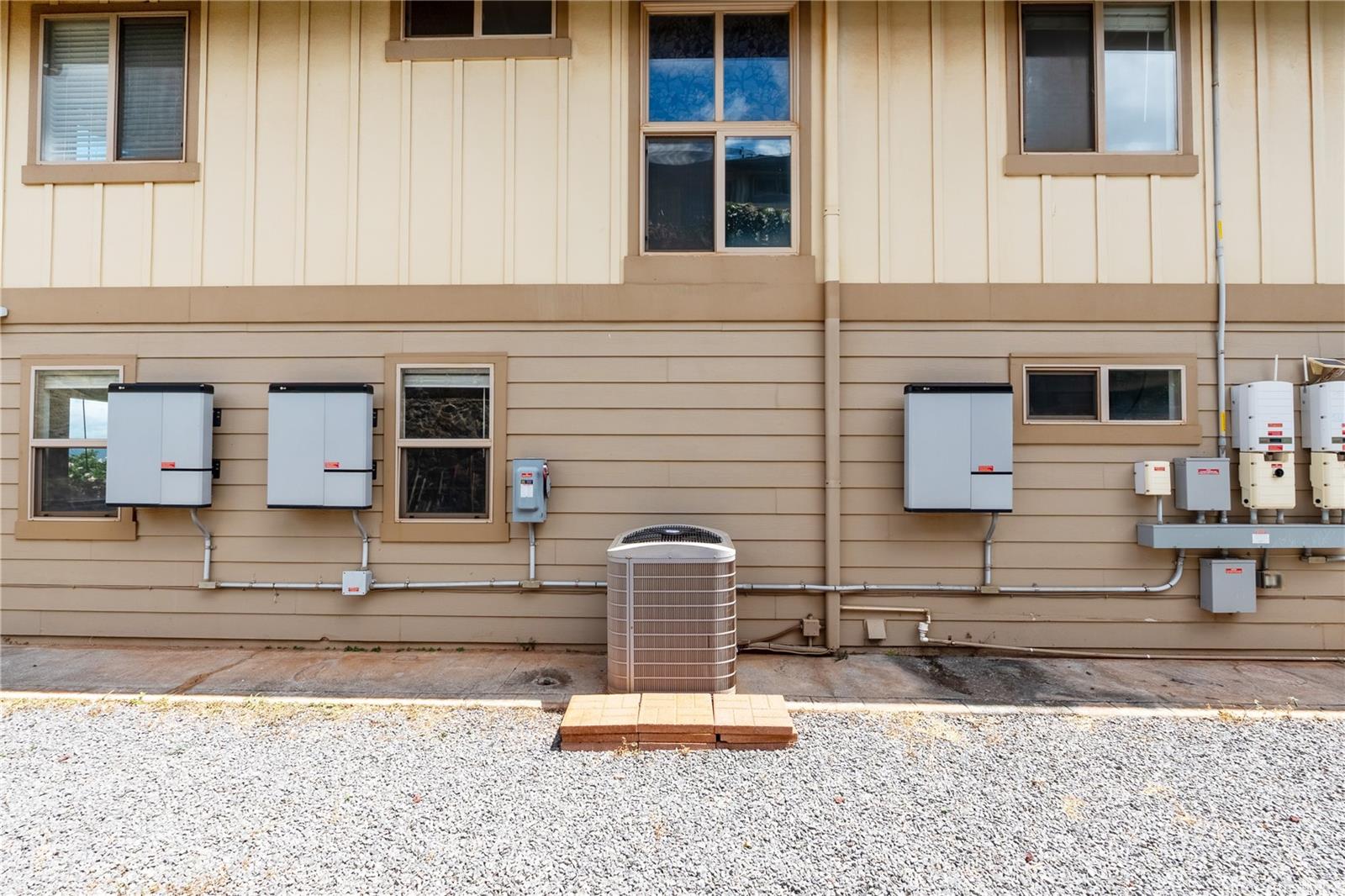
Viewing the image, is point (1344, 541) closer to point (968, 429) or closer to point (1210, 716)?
point (1210, 716)

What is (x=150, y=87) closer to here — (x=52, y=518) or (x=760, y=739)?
(x=52, y=518)

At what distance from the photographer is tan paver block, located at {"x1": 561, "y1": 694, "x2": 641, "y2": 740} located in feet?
10.0

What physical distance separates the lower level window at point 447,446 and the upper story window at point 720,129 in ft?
5.12

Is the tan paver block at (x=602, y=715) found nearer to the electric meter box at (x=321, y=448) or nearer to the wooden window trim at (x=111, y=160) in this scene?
the electric meter box at (x=321, y=448)

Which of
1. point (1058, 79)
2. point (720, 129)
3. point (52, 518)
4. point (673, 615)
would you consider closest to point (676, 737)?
point (673, 615)

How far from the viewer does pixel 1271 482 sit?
4105mm

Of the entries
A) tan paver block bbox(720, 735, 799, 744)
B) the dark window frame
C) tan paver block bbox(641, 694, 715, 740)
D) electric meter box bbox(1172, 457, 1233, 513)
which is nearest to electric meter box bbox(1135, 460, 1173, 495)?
electric meter box bbox(1172, 457, 1233, 513)

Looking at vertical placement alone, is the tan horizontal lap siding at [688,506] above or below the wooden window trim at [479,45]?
below

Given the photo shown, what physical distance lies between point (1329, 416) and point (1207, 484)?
33.1 inches

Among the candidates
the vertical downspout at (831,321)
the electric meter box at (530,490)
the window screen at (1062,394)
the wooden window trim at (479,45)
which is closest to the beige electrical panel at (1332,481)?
Result: the window screen at (1062,394)

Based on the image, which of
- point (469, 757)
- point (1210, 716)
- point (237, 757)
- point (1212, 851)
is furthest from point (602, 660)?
point (1210, 716)

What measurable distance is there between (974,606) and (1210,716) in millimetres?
1274

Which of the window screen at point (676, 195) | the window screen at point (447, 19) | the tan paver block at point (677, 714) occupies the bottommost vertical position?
the tan paver block at point (677, 714)

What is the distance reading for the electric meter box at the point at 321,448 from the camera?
4.23m
